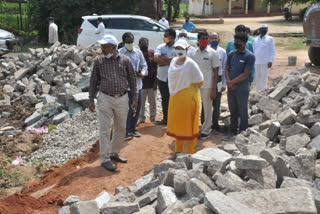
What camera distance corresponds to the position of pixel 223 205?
331 centimetres

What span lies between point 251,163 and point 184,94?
185 centimetres

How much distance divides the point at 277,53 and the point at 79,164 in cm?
1355

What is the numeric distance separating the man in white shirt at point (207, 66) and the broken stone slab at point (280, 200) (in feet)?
10.9

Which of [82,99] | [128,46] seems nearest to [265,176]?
[128,46]

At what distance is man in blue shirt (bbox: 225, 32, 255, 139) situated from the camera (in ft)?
20.8

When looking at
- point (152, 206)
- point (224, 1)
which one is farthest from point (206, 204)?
point (224, 1)

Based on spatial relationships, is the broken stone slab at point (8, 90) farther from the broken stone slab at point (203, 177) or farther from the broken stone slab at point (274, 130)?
the broken stone slab at point (203, 177)

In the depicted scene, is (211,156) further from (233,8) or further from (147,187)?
(233,8)

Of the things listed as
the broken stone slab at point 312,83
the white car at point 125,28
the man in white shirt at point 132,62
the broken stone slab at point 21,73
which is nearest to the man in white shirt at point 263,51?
the broken stone slab at point 312,83

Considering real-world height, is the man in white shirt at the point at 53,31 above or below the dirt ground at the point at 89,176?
above

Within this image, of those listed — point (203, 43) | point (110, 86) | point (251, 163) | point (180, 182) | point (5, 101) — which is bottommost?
point (5, 101)

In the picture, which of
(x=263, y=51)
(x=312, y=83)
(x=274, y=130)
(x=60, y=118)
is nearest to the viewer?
(x=274, y=130)

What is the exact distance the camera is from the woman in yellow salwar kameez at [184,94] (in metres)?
5.60

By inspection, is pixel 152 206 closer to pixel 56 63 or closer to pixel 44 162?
pixel 44 162
